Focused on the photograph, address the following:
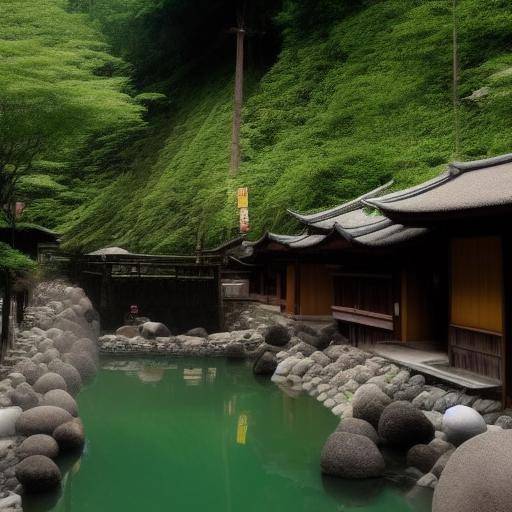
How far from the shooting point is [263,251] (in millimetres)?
24641

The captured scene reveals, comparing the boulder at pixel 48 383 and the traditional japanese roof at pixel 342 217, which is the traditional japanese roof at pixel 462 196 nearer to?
the traditional japanese roof at pixel 342 217

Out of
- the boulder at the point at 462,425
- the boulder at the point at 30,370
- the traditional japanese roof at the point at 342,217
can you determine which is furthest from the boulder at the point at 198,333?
the boulder at the point at 462,425

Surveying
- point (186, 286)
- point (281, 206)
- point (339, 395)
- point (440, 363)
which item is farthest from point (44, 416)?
point (281, 206)

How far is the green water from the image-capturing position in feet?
29.8

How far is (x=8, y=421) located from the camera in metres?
9.97

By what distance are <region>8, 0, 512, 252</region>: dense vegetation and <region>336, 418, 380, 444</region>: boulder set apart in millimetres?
10383

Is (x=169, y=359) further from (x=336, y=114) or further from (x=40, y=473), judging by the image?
(x=336, y=114)

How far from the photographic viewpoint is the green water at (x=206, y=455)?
29.8ft

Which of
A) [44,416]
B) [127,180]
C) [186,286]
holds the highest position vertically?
[127,180]

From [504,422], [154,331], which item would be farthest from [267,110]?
[504,422]

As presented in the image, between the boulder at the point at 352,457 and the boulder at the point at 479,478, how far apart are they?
405 cm

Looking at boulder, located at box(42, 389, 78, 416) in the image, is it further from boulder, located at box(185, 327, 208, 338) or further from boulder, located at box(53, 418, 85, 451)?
boulder, located at box(185, 327, 208, 338)

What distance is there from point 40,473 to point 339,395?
7.26 meters

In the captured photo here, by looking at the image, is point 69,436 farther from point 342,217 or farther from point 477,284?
point 342,217
